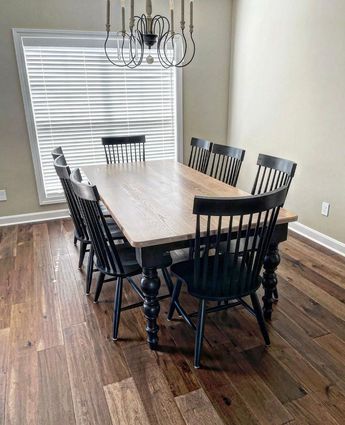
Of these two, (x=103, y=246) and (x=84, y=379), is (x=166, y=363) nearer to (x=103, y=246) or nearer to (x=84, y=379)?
(x=84, y=379)

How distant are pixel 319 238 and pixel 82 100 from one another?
3040 millimetres

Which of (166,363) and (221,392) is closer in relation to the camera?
(221,392)

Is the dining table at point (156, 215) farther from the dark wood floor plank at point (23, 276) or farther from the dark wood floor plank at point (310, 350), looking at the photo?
the dark wood floor plank at point (23, 276)

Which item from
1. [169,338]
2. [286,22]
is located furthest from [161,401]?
[286,22]

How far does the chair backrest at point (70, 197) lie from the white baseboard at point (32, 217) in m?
1.72

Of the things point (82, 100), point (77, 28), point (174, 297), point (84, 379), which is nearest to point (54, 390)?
point (84, 379)

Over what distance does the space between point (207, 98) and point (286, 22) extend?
1319mm

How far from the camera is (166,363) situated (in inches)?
69.9

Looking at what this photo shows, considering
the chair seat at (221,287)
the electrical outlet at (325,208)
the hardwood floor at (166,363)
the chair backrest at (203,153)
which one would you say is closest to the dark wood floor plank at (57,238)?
the hardwood floor at (166,363)

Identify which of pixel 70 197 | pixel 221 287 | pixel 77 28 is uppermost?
pixel 77 28

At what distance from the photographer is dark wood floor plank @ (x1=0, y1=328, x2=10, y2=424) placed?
1545mm

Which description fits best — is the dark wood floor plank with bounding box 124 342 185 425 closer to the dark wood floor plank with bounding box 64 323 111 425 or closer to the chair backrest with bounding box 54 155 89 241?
the dark wood floor plank with bounding box 64 323 111 425

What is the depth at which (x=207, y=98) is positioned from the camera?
434 cm

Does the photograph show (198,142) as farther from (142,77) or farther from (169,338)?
(169,338)
